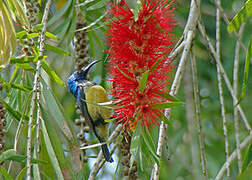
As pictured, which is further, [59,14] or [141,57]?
[59,14]

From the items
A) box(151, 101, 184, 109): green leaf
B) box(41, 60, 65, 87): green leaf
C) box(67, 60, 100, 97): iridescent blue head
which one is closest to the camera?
box(151, 101, 184, 109): green leaf

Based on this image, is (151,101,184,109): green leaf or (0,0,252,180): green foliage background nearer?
(151,101,184,109): green leaf

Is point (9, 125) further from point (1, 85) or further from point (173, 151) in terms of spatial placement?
point (173, 151)

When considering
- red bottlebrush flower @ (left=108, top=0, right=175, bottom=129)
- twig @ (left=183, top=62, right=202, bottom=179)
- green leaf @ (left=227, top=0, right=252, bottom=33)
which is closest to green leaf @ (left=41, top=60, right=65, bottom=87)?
red bottlebrush flower @ (left=108, top=0, right=175, bottom=129)

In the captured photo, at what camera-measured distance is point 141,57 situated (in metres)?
1.72

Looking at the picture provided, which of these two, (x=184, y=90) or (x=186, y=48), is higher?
(x=186, y=48)

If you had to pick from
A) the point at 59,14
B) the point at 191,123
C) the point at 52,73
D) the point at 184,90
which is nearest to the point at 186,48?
the point at 52,73

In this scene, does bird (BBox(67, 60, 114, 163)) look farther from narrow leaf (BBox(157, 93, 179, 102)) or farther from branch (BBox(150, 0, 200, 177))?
narrow leaf (BBox(157, 93, 179, 102))

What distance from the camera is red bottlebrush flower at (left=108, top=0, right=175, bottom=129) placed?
5.66ft

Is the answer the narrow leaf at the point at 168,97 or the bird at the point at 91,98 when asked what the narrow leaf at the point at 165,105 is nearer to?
the narrow leaf at the point at 168,97

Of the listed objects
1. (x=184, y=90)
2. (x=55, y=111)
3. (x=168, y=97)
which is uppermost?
(x=168, y=97)

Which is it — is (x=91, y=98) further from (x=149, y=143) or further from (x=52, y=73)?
(x=149, y=143)

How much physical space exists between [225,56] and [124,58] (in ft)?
9.66

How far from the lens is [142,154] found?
1866mm
